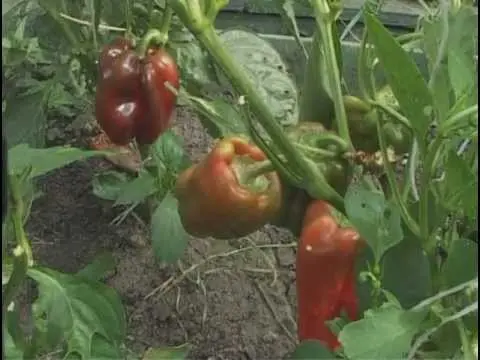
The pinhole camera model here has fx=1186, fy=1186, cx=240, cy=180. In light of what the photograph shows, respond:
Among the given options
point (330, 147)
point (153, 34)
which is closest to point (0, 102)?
point (330, 147)

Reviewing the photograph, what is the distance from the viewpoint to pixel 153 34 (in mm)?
1208

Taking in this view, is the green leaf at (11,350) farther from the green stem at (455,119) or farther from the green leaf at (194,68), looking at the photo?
the green leaf at (194,68)

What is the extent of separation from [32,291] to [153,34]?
11.6 inches

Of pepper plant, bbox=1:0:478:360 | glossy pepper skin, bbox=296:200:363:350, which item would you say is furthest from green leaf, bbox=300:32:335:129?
glossy pepper skin, bbox=296:200:363:350

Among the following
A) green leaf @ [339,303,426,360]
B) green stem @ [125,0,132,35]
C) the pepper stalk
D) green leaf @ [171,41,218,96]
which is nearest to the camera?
green leaf @ [339,303,426,360]

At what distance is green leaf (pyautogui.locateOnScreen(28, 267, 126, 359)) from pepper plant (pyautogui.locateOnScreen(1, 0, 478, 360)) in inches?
4.9

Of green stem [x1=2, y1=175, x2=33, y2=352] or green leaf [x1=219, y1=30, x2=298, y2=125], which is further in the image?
green leaf [x1=219, y1=30, x2=298, y2=125]

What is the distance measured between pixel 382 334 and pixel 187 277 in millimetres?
630

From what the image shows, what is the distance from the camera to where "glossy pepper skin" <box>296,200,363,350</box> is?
0.96 m

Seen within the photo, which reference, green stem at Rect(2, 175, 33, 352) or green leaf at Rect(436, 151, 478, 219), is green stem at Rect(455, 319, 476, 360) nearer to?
green leaf at Rect(436, 151, 478, 219)

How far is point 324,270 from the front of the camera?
0.99m

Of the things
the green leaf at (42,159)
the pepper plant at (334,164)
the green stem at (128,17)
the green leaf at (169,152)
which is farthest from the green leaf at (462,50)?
the green stem at (128,17)

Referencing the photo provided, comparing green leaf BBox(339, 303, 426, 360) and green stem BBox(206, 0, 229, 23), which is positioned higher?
green stem BBox(206, 0, 229, 23)

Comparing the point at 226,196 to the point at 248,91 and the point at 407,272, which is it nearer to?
the point at 248,91
